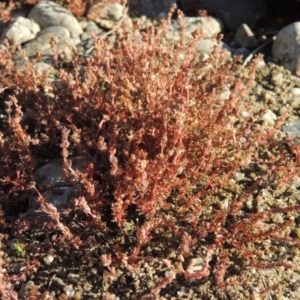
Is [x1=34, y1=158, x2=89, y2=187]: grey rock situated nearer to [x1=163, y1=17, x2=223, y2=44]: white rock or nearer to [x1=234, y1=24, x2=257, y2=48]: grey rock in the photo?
[x1=163, y1=17, x2=223, y2=44]: white rock

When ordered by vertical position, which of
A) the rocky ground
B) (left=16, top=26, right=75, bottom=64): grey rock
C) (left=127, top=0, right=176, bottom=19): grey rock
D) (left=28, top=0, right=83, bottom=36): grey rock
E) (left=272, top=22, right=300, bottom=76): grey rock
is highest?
(left=272, top=22, right=300, bottom=76): grey rock

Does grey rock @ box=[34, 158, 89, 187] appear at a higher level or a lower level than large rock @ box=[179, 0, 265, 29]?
lower

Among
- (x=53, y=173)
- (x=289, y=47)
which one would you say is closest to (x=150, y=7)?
(x=289, y=47)

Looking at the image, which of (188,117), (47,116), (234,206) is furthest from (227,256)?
(47,116)

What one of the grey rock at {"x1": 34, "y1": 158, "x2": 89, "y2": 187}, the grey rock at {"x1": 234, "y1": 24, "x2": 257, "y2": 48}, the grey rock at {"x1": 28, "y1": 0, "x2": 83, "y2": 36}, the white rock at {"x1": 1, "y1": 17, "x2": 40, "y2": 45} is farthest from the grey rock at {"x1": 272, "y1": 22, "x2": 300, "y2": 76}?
the white rock at {"x1": 1, "y1": 17, "x2": 40, "y2": 45}

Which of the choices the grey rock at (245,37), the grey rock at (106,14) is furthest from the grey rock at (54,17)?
the grey rock at (245,37)

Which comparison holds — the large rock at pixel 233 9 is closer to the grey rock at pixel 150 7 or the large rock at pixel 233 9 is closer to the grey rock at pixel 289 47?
the grey rock at pixel 150 7
